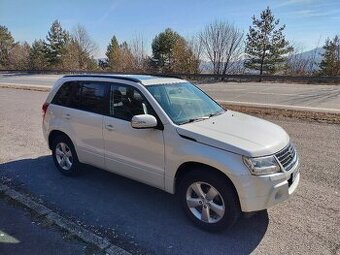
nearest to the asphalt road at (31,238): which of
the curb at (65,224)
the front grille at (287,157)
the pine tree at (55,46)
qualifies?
the curb at (65,224)

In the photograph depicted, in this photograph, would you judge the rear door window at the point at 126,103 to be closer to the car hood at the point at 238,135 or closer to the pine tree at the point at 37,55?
the car hood at the point at 238,135

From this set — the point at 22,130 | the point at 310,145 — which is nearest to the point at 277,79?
the point at 310,145

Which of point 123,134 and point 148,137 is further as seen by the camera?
point 123,134

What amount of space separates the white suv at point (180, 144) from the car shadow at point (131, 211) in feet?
0.71

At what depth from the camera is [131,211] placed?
4145 millimetres

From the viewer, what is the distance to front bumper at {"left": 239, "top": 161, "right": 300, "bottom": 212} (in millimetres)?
3266

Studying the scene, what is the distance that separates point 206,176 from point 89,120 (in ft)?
6.99

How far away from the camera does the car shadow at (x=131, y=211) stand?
11.3 ft

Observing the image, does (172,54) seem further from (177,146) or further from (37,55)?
(177,146)

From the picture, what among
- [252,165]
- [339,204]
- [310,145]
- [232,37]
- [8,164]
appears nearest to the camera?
[252,165]

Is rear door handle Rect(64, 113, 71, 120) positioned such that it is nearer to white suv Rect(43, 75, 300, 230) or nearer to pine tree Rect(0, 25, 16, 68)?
white suv Rect(43, 75, 300, 230)

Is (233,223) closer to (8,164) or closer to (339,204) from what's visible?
(339,204)

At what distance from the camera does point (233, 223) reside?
3.51 metres

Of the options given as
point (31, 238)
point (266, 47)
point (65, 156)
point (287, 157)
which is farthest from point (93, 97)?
point (266, 47)
